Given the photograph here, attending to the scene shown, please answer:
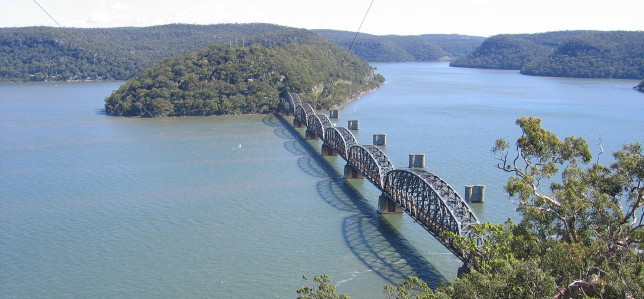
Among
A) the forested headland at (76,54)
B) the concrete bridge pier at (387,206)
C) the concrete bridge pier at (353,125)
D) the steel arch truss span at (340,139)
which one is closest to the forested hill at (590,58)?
the forested headland at (76,54)

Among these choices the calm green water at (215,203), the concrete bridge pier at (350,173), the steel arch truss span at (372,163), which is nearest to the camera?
the calm green water at (215,203)

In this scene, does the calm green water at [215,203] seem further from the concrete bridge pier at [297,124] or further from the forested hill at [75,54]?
the forested hill at [75,54]

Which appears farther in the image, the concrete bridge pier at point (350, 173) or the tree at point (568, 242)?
the concrete bridge pier at point (350, 173)

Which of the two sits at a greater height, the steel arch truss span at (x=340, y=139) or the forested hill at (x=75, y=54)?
the forested hill at (x=75, y=54)

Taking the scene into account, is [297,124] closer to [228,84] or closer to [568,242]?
[228,84]

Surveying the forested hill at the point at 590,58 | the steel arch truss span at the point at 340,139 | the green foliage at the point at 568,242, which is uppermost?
the forested hill at the point at 590,58

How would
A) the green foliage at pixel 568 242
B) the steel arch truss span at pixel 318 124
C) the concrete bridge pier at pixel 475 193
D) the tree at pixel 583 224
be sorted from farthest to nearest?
the steel arch truss span at pixel 318 124, the concrete bridge pier at pixel 475 193, the tree at pixel 583 224, the green foliage at pixel 568 242
